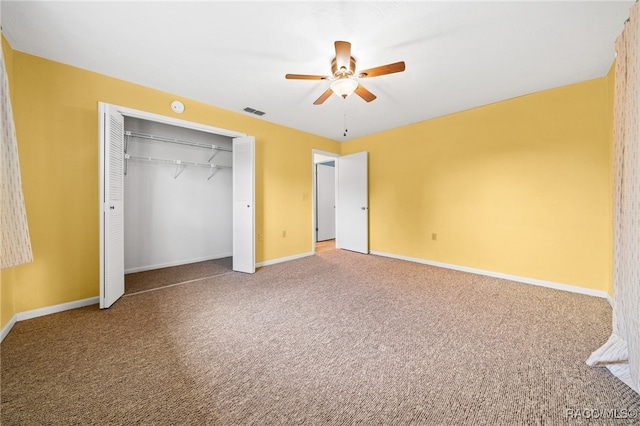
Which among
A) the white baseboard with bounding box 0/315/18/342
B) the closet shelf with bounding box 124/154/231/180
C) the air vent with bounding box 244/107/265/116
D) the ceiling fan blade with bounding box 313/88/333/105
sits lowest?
the white baseboard with bounding box 0/315/18/342

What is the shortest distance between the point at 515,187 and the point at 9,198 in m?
5.16

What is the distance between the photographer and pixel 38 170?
2.29 m

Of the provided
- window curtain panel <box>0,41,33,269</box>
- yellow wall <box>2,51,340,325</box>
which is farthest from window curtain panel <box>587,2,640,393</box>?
yellow wall <box>2,51,340,325</box>

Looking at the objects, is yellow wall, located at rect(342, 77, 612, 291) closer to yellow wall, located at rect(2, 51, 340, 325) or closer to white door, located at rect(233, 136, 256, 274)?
white door, located at rect(233, 136, 256, 274)

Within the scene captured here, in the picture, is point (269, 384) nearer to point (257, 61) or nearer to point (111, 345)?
point (111, 345)

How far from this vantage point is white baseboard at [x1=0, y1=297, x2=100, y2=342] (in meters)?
1.98

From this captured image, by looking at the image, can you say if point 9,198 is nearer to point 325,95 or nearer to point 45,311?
point 45,311

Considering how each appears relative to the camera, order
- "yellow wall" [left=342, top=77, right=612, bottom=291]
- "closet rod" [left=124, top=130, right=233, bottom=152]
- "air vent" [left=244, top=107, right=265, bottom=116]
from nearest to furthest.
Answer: "yellow wall" [left=342, top=77, right=612, bottom=291], "closet rod" [left=124, top=130, right=233, bottom=152], "air vent" [left=244, top=107, right=265, bottom=116]

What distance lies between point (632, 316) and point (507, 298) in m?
1.34

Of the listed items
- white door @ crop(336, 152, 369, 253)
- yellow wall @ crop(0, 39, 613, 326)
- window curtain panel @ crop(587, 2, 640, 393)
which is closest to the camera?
window curtain panel @ crop(587, 2, 640, 393)

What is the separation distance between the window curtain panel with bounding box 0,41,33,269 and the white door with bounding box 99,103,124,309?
28.0 inches

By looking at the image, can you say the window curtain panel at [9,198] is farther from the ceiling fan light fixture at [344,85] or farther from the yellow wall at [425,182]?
the ceiling fan light fixture at [344,85]

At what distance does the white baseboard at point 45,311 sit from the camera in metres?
1.98

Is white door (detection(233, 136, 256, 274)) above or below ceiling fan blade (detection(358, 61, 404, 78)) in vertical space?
below
